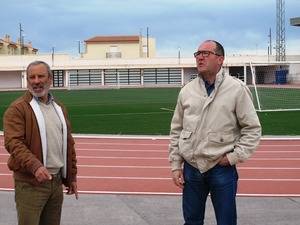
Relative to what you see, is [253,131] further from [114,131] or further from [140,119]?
[140,119]

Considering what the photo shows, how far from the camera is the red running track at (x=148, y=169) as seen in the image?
9.52m

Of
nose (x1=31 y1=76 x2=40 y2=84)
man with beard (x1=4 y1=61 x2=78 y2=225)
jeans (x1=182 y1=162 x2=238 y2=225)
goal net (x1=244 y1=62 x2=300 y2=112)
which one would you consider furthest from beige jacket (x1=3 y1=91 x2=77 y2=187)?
goal net (x1=244 y1=62 x2=300 y2=112)

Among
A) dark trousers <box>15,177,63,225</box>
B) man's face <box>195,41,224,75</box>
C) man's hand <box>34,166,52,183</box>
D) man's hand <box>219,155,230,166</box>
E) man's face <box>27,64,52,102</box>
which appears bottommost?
dark trousers <box>15,177,63,225</box>

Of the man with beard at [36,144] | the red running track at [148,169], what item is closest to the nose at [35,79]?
the man with beard at [36,144]

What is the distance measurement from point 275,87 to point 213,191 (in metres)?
47.0

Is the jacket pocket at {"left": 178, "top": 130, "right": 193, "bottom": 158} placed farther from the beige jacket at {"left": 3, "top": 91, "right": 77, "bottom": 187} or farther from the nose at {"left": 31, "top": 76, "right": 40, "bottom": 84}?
the nose at {"left": 31, "top": 76, "right": 40, "bottom": 84}

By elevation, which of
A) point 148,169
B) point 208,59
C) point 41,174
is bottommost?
point 148,169

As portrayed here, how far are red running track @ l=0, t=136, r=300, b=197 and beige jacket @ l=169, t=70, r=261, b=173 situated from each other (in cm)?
441

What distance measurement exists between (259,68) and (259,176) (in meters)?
64.3

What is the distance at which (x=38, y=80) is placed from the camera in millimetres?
4469

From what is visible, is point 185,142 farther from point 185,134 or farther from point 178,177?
point 178,177

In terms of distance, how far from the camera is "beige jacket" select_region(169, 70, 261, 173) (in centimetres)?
459

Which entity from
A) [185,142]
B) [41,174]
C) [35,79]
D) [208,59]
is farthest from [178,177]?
[35,79]

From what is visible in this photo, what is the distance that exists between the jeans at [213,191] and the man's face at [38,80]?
4.01 ft
